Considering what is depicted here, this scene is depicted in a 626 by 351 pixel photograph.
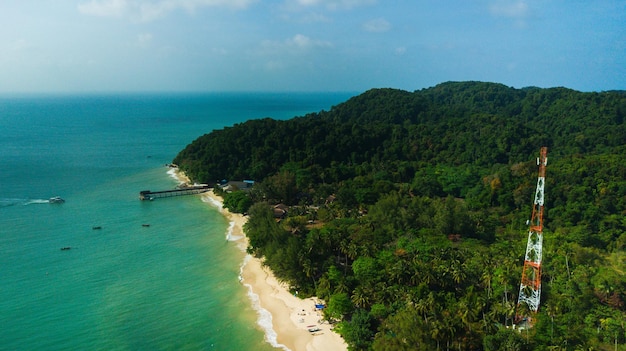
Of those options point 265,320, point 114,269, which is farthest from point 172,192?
point 265,320

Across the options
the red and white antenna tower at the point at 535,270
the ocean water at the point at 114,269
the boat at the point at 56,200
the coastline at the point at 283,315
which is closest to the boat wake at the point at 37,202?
the ocean water at the point at 114,269

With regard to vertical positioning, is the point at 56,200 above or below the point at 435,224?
below

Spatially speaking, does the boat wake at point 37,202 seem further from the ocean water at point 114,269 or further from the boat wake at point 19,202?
the ocean water at point 114,269

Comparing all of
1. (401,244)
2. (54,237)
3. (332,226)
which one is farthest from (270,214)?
(54,237)

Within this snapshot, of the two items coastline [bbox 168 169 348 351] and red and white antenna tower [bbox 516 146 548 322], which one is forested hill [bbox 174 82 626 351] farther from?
coastline [bbox 168 169 348 351]

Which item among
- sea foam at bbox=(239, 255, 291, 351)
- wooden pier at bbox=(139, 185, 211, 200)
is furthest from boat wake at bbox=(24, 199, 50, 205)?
sea foam at bbox=(239, 255, 291, 351)

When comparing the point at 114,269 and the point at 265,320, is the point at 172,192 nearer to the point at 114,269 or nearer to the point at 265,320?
the point at 114,269

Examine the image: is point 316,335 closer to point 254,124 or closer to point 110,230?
point 110,230
